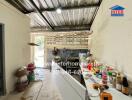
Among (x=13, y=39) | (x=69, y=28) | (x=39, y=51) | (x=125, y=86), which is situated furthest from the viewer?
(x=39, y=51)

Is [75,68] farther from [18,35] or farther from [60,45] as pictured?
[18,35]

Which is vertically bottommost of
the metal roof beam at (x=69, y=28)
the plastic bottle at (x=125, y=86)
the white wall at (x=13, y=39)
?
the plastic bottle at (x=125, y=86)

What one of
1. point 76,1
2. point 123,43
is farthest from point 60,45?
point 123,43

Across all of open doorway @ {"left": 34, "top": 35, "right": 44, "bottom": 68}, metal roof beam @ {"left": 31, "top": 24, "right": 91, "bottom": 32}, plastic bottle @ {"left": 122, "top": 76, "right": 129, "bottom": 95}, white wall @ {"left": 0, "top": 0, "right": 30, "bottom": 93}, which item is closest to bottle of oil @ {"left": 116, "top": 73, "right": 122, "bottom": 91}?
plastic bottle @ {"left": 122, "top": 76, "right": 129, "bottom": 95}

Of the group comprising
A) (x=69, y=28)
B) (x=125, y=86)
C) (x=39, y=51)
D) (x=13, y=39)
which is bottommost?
(x=125, y=86)

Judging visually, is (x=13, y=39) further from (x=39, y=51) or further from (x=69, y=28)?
(x=39, y=51)

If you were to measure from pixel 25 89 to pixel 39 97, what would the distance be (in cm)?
94

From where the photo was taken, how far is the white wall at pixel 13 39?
3.37m

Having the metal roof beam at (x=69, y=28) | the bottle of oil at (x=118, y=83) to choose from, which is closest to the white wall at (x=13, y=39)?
the metal roof beam at (x=69, y=28)

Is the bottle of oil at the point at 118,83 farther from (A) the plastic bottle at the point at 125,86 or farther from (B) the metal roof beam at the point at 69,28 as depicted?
(B) the metal roof beam at the point at 69,28

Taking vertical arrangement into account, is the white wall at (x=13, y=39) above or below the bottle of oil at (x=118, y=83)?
above

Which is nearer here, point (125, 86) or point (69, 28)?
point (125, 86)

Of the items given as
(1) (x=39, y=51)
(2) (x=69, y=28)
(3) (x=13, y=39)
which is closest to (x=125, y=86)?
(3) (x=13, y=39)

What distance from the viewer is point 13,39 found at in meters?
3.77
